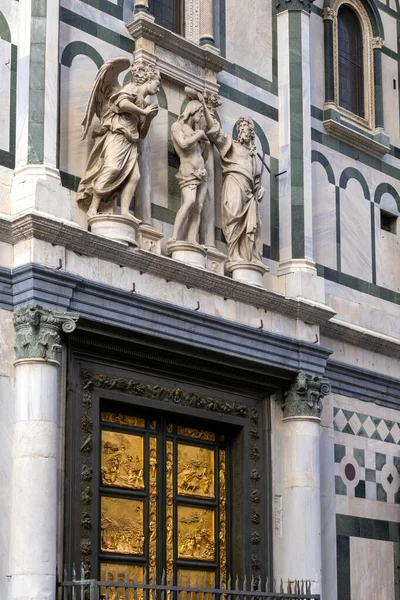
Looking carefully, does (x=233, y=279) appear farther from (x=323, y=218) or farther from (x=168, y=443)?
(x=323, y=218)

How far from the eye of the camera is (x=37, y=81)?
550 inches

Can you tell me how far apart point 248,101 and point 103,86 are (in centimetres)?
259

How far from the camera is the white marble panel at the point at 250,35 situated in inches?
662

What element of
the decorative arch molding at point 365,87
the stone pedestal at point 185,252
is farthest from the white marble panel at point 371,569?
the decorative arch molding at point 365,87

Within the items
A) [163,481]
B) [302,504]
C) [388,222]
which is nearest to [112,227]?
[163,481]

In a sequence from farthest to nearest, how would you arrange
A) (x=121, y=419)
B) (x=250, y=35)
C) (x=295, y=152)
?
1. (x=250, y=35)
2. (x=295, y=152)
3. (x=121, y=419)

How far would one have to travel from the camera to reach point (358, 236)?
1803cm

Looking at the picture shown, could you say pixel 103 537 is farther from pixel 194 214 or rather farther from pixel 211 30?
pixel 211 30

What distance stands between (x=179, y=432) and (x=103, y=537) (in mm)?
1584

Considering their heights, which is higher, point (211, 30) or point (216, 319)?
point (211, 30)

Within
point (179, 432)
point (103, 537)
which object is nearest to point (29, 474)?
point (103, 537)

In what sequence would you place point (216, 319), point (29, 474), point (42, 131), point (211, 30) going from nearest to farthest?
point (29, 474), point (42, 131), point (216, 319), point (211, 30)

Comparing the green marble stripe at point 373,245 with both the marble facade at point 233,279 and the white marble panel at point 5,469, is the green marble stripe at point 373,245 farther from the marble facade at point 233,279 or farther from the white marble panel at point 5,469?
the white marble panel at point 5,469

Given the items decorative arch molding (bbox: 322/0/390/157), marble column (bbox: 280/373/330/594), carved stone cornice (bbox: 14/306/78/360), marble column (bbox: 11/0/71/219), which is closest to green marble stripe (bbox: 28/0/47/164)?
marble column (bbox: 11/0/71/219)
